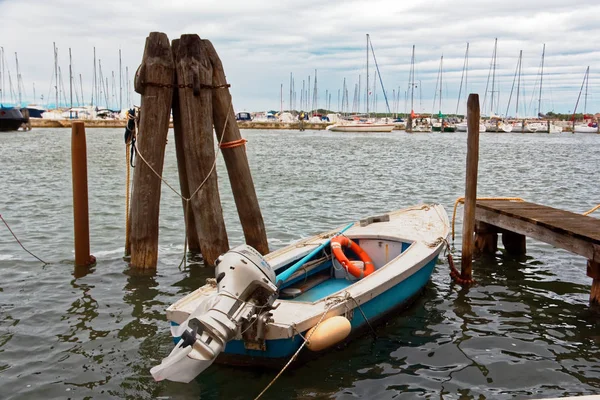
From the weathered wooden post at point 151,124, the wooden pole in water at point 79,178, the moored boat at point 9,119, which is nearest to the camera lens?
the weathered wooden post at point 151,124

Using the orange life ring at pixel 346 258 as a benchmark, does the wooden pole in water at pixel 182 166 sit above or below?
above

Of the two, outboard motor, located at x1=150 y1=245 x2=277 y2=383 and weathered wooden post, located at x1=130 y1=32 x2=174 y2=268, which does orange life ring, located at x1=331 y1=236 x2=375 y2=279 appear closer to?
outboard motor, located at x1=150 y1=245 x2=277 y2=383

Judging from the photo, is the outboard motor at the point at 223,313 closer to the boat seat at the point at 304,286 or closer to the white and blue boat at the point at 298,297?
the white and blue boat at the point at 298,297

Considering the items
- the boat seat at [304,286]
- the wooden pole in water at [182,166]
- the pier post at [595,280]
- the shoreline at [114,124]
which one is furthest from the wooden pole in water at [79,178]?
the shoreline at [114,124]

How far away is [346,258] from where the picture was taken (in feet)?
26.8

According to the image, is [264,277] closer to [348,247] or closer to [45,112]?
[348,247]

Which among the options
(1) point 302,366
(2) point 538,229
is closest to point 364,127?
(2) point 538,229

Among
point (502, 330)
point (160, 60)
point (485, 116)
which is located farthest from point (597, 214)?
point (485, 116)

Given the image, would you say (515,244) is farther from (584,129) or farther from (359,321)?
(584,129)

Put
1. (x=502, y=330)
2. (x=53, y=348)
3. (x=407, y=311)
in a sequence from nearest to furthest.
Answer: (x=53, y=348)
(x=502, y=330)
(x=407, y=311)

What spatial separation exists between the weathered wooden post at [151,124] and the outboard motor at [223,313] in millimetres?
3062

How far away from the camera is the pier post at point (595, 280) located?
8.01 m

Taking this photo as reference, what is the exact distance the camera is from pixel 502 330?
748 centimetres

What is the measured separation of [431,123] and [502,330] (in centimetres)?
10138
